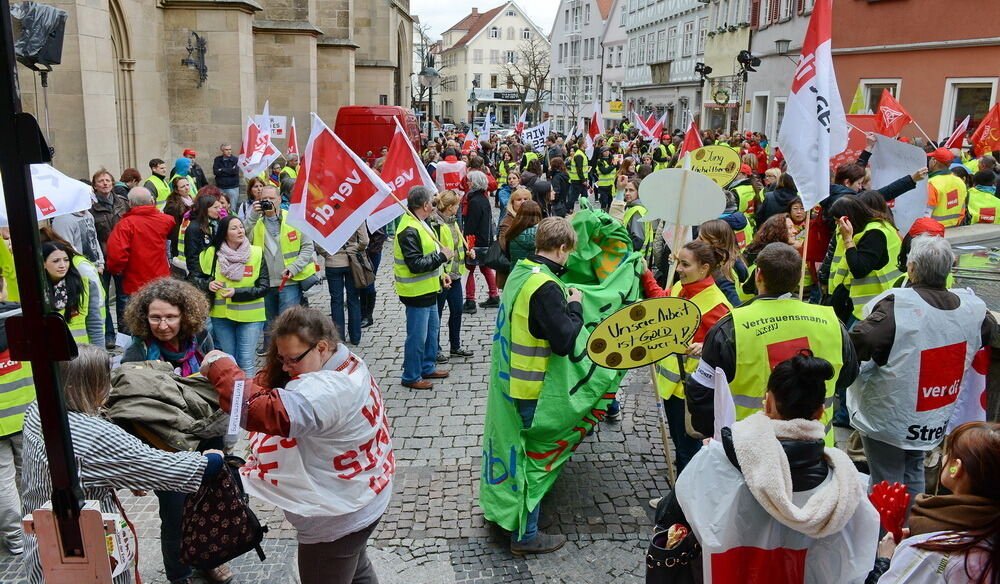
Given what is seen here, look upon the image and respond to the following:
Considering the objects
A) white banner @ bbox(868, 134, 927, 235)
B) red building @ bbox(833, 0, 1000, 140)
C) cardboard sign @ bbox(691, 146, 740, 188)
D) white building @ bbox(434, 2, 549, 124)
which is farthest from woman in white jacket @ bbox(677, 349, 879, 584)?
white building @ bbox(434, 2, 549, 124)

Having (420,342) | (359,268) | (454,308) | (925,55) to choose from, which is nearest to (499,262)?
(420,342)

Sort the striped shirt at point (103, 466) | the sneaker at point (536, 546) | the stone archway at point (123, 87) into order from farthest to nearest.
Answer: the stone archway at point (123, 87)
the sneaker at point (536, 546)
the striped shirt at point (103, 466)

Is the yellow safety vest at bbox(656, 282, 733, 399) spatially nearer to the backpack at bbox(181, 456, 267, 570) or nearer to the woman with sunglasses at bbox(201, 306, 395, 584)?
the woman with sunglasses at bbox(201, 306, 395, 584)

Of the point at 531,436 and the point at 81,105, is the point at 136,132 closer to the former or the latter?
the point at 81,105

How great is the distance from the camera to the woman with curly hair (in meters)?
4.10

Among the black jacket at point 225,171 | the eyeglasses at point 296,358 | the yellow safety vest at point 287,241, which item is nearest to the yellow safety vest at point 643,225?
the yellow safety vest at point 287,241

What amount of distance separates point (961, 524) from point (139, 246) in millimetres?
7325

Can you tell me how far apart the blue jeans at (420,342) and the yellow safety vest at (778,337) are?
3877 millimetres

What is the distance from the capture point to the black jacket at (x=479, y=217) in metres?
10.6

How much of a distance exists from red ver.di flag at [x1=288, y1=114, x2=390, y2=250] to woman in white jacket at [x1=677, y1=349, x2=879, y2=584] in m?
4.24

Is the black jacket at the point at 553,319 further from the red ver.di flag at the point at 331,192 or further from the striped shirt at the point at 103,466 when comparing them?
the red ver.di flag at the point at 331,192

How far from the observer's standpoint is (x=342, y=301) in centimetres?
863

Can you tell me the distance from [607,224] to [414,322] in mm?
2482

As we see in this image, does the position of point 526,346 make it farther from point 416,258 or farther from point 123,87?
point 123,87
